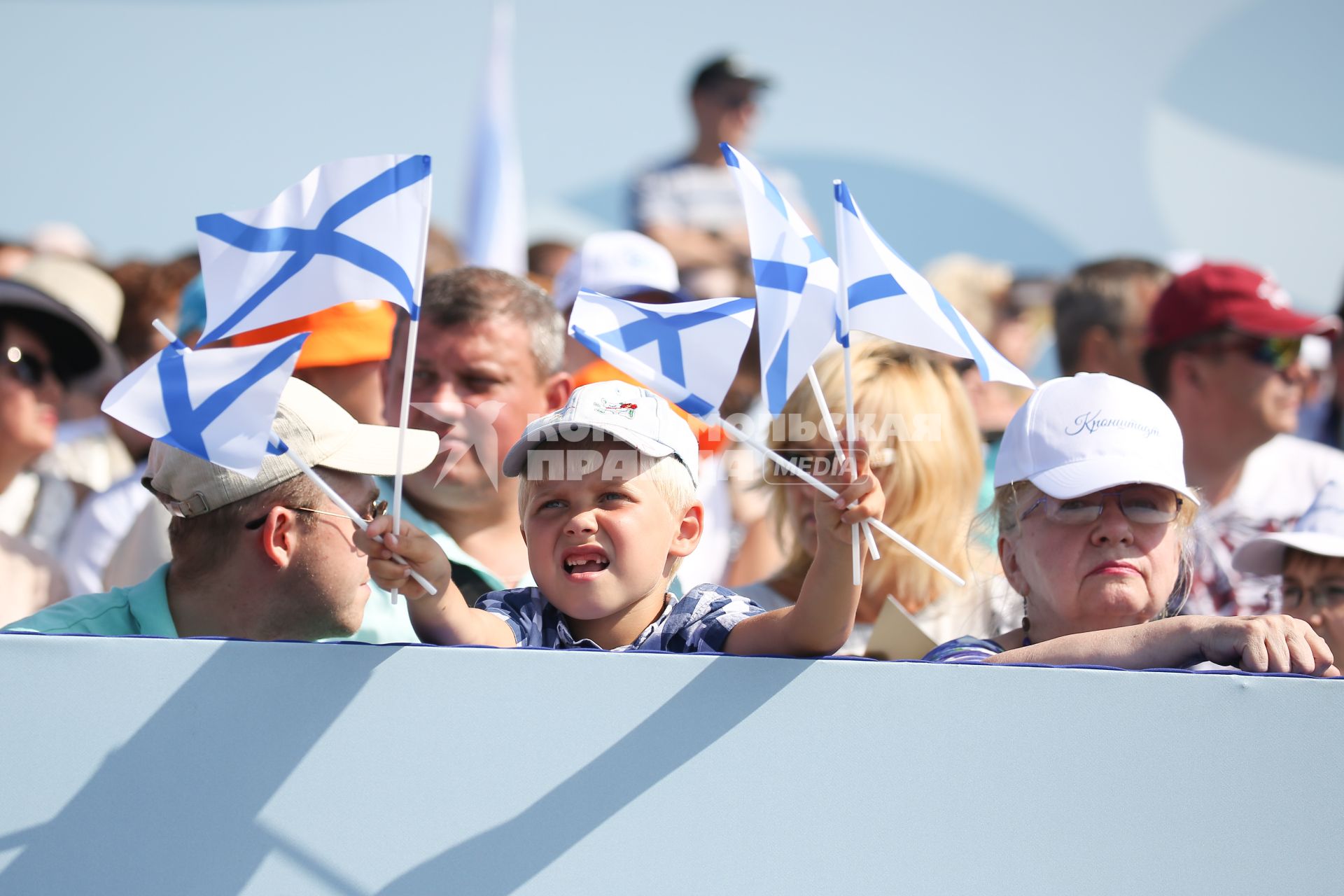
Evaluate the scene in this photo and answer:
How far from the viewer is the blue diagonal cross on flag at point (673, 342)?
1.83 metres

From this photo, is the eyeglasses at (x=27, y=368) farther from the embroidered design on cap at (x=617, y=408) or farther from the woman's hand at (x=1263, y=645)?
the woman's hand at (x=1263, y=645)

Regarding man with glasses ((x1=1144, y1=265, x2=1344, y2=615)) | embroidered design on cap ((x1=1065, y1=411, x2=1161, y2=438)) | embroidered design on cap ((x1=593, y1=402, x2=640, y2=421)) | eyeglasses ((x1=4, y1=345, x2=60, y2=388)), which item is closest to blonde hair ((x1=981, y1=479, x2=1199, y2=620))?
embroidered design on cap ((x1=1065, y1=411, x2=1161, y2=438))

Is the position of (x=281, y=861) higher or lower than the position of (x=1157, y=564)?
lower

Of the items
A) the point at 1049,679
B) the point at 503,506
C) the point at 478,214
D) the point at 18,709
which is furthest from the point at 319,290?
the point at 478,214

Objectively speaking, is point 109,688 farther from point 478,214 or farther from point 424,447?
point 478,214

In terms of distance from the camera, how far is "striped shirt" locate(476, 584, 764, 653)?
6.73 ft

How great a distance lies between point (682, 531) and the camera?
2.25 m

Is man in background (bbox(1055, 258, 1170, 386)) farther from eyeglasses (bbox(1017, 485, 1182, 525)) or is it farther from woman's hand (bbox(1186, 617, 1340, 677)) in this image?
woman's hand (bbox(1186, 617, 1340, 677))

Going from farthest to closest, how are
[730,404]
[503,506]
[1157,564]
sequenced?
[730,404] < [503,506] < [1157,564]

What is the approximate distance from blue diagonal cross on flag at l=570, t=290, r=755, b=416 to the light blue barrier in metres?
0.38

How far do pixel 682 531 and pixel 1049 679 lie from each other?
0.74 m

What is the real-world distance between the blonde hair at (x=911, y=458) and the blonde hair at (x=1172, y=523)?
1.89 feet

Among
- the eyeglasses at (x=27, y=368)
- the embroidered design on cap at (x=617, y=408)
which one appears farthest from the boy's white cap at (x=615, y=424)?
the eyeglasses at (x=27, y=368)

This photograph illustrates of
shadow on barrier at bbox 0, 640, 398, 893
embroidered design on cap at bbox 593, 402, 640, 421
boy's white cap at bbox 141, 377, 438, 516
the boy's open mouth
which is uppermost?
embroidered design on cap at bbox 593, 402, 640, 421
